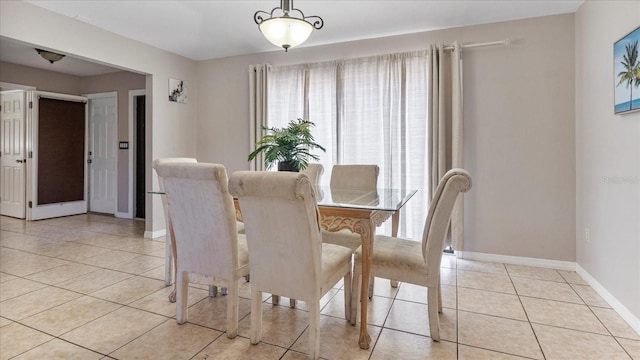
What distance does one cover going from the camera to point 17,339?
1.90 metres

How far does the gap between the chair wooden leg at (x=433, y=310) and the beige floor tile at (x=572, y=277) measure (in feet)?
5.79

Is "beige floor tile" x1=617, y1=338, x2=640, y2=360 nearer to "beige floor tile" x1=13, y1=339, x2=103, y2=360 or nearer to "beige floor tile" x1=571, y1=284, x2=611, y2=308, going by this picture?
"beige floor tile" x1=571, y1=284, x2=611, y2=308

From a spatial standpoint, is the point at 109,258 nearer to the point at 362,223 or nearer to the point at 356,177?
the point at 356,177

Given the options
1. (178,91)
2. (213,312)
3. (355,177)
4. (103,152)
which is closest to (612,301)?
(355,177)

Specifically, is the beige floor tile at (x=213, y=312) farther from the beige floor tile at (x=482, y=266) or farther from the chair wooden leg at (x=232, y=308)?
the beige floor tile at (x=482, y=266)

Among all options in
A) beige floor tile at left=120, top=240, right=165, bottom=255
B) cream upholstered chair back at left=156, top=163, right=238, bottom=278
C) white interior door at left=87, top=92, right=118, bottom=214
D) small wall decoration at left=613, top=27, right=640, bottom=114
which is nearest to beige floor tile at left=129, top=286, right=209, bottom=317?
cream upholstered chair back at left=156, top=163, right=238, bottom=278

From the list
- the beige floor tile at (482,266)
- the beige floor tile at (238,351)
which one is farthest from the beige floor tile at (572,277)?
the beige floor tile at (238,351)

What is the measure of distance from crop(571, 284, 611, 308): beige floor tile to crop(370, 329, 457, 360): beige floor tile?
135 centimetres

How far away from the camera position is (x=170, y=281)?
270 cm

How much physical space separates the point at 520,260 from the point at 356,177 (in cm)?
188

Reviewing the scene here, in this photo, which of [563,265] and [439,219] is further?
[563,265]

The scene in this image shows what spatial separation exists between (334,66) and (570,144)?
A: 8.41 feet

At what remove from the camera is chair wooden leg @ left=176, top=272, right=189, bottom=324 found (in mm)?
2049

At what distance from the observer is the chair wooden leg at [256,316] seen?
71.9 inches
